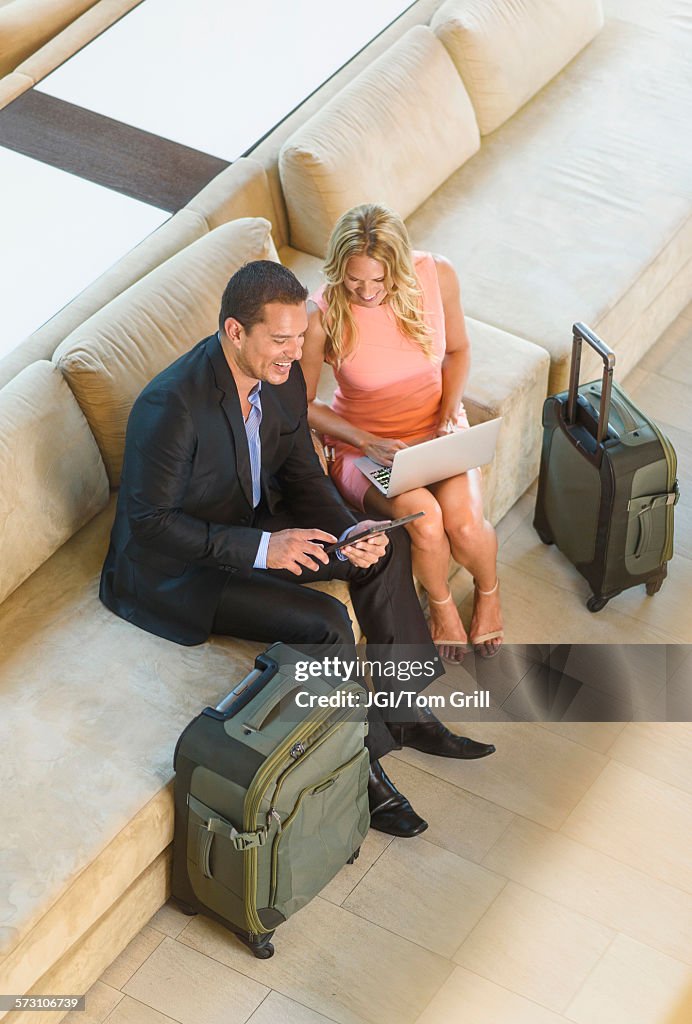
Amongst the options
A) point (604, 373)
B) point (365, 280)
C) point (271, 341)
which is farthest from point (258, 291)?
point (604, 373)

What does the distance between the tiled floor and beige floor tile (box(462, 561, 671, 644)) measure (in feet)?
0.58

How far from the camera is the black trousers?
2621 millimetres

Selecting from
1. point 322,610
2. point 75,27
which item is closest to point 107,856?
point 322,610

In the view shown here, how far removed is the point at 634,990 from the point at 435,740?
689 millimetres

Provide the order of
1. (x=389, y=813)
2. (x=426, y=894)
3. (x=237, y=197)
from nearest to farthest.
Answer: (x=426, y=894) < (x=389, y=813) < (x=237, y=197)

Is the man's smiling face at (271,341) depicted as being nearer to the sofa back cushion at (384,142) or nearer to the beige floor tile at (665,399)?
the sofa back cushion at (384,142)

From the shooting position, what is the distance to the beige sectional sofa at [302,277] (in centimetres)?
237

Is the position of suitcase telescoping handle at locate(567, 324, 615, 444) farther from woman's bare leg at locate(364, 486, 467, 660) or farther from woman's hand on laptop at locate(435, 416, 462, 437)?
woman's bare leg at locate(364, 486, 467, 660)

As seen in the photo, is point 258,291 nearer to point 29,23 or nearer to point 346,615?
point 346,615

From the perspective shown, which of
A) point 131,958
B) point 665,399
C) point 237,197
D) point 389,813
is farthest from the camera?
point 665,399

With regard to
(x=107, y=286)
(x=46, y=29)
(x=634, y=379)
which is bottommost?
(x=634, y=379)

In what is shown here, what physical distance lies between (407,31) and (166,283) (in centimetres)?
147

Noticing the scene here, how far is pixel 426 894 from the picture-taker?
2.64 meters

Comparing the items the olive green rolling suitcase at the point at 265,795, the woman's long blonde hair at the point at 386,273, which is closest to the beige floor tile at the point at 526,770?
the olive green rolling suitcase at the point at 265,795
